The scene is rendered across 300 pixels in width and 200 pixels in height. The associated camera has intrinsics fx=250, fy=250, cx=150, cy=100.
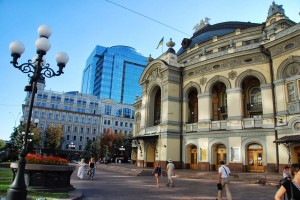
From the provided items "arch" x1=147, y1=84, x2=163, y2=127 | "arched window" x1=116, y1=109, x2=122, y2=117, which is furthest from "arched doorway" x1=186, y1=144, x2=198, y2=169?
"arched window" x1=116, y1=109, x2=122, y2=117

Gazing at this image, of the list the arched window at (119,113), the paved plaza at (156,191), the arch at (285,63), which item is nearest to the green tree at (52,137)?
the arched window at (119,113)

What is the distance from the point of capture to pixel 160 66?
33.2m

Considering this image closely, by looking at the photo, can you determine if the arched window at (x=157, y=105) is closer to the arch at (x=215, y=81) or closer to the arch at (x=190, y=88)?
the arch at (x=190, y=88)

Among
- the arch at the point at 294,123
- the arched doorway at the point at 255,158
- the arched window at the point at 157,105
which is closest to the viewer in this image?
the arch at the point at 294,123

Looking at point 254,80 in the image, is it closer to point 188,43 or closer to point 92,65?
point 188,43

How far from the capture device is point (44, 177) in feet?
36.8

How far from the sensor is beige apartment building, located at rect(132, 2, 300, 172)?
2225 centimetres

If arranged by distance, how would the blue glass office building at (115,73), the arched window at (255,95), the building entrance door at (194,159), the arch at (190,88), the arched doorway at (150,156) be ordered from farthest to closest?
the blue glass office building at (115,73) < the arched doorway at (150,156) < the arch at (190,88) < the building entrance door at (194,159) < the arched window at (255,95)

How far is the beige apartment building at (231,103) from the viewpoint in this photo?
22250mm

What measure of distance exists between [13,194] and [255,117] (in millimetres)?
22587

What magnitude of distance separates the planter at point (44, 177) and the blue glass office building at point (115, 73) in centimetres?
9566

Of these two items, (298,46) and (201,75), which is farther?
(201,75)

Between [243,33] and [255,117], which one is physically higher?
[243,33]

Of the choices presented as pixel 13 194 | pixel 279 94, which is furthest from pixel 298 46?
pixel 13 194
